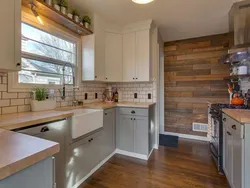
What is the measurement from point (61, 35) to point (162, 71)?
261 centimetres

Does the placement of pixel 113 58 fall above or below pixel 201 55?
below

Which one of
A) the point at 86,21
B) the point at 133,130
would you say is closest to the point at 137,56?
the point at 86,21

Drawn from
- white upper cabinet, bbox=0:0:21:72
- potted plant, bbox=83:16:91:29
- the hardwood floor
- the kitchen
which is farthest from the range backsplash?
the hardwood floor

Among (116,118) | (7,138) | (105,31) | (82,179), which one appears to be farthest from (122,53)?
(7,138)

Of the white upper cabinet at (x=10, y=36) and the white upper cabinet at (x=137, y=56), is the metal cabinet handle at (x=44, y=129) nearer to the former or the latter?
the white upper cabinet at (x=10, y=36)

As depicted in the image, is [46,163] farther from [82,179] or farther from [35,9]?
[35,9]

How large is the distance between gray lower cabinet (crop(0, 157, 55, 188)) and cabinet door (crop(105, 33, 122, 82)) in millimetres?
2287

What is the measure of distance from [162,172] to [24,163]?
205 centimetres

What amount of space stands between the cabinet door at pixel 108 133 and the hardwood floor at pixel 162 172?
197 mm

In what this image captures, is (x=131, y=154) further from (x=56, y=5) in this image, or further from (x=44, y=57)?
(x=56, y=5)

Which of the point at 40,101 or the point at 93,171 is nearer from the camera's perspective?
the point at 40,101

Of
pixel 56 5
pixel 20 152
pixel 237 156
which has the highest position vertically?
pixel 56 5

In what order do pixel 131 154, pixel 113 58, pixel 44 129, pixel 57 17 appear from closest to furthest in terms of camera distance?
1. pixel 44 129
2. pixel 57 17
3. pixel 131 154
4. pixel 113 58

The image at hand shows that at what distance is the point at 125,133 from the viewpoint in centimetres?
266
